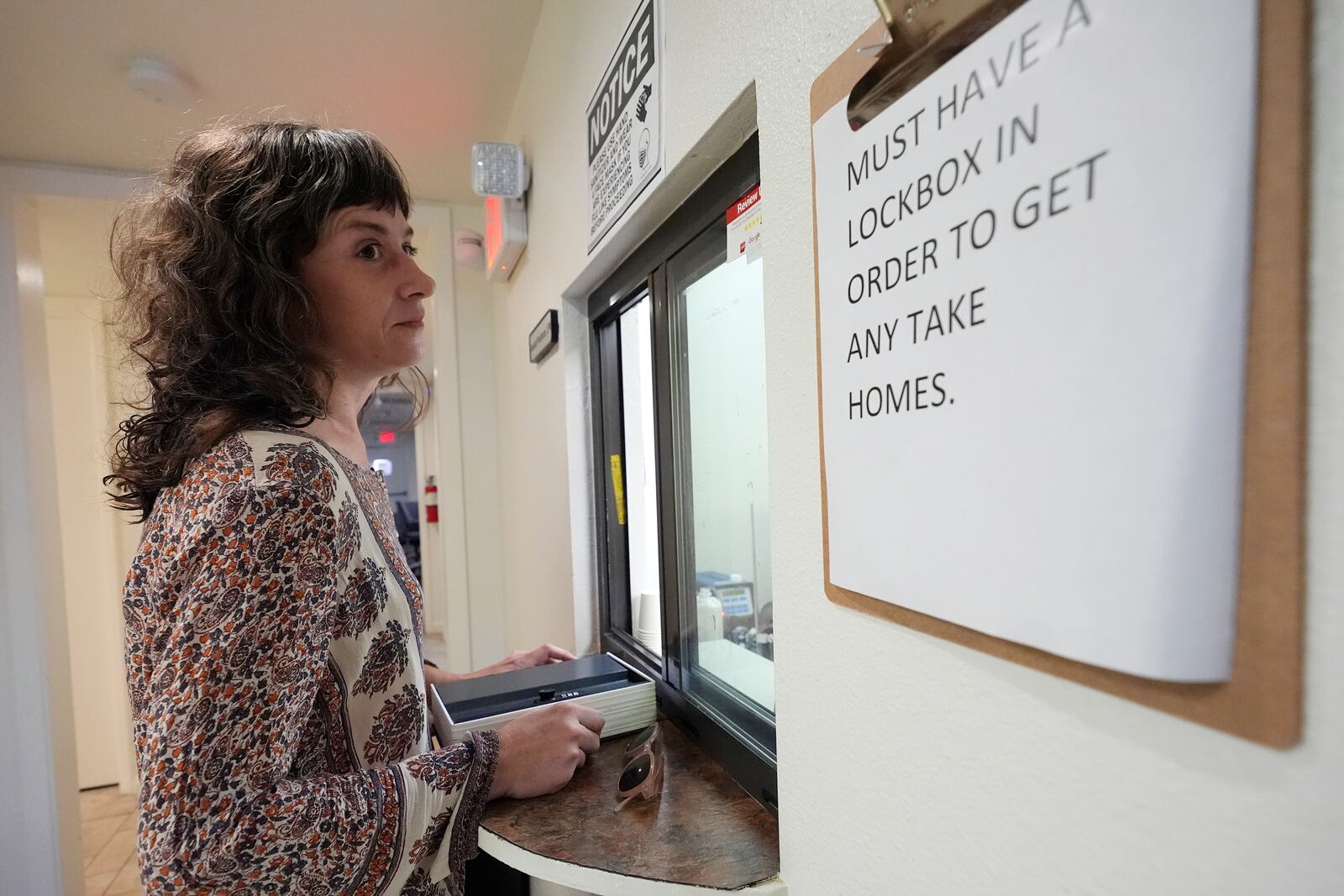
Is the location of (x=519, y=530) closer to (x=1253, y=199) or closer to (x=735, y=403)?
(x=735, y=403)

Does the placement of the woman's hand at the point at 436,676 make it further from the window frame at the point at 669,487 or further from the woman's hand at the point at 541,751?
the woman's hand at the point at 541,751

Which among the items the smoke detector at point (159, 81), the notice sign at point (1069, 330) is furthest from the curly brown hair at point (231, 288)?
the smoke detector at point (159, 81)

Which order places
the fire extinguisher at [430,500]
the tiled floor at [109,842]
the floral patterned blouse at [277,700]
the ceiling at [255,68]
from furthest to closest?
the fire extinguisher at [430,500], the tiled floor at [109,842], the ceiling at [255,68], the floral patterned blouse at [277,700]

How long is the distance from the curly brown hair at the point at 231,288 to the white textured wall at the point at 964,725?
490mm

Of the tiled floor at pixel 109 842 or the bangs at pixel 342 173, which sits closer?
the bangs at pixel 342 173

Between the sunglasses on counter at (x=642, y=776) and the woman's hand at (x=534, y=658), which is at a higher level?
the sunglasses on counter at (x=642, y=776)

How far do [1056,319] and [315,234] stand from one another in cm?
90

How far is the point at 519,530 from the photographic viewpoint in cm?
238

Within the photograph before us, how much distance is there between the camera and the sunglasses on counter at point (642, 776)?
818mm

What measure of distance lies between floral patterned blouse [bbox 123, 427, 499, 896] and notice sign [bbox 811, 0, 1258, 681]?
0.58 meters

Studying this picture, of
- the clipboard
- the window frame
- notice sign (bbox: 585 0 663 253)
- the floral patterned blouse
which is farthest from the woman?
the clipboard

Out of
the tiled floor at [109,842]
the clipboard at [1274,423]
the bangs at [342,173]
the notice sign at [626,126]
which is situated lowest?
the tiled floor at [109,842]

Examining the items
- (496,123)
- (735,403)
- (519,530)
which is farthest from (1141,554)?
(496,123)

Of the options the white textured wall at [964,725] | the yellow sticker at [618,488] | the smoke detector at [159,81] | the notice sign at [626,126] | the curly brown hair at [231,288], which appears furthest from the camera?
the smoke detector at [159,81]
